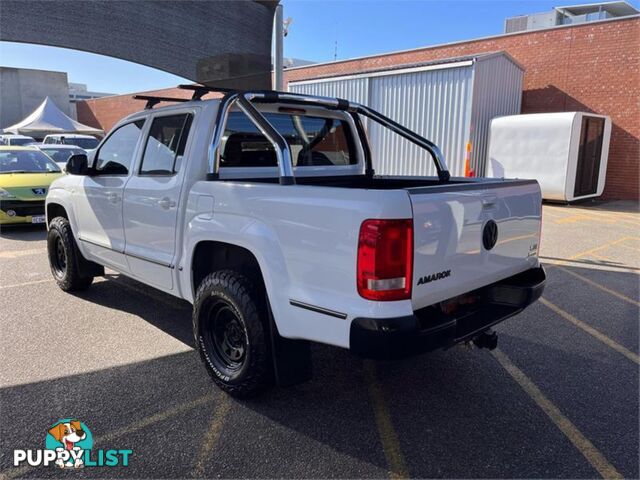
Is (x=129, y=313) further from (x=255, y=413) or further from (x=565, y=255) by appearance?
(x=565, y=255)

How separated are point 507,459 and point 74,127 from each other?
32.4 m

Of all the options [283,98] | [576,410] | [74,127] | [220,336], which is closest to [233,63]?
[283,98]

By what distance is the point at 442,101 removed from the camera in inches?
515

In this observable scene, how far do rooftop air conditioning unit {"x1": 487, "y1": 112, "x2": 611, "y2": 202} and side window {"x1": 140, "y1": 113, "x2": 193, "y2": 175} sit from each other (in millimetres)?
10678

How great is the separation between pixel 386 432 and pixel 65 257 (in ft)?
13.9

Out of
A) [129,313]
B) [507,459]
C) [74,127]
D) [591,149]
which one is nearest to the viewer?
[507,459]

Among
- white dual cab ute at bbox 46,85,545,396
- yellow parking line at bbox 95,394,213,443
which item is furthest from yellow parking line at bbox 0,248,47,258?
yellow parking line at bbox 95,394,213,443

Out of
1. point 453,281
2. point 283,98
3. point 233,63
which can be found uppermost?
point 233,63

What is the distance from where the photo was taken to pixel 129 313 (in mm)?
4930

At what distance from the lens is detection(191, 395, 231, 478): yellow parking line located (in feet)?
8.47

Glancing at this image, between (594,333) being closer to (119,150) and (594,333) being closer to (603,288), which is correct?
(603,288)

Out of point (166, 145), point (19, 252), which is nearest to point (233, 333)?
point (166, 145)

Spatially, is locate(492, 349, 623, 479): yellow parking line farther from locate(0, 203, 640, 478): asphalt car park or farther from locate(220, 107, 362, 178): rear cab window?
locate(220, 107, 362, 178): rear cab window

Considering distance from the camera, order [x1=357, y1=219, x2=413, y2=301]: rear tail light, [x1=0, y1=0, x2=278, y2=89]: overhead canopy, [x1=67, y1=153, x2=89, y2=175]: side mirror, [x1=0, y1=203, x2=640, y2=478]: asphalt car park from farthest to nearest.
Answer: [x1=0, y1=0, x2=278, y2=89]: overhead canopy < [x1=67, y1=153, x2=89, y2=175]: side mirror < [x1=0, y1=203, x2=640, y2=478]: asphalt car park < [x1=357, y1=219, x2=413, y2=301]: rear tail light
